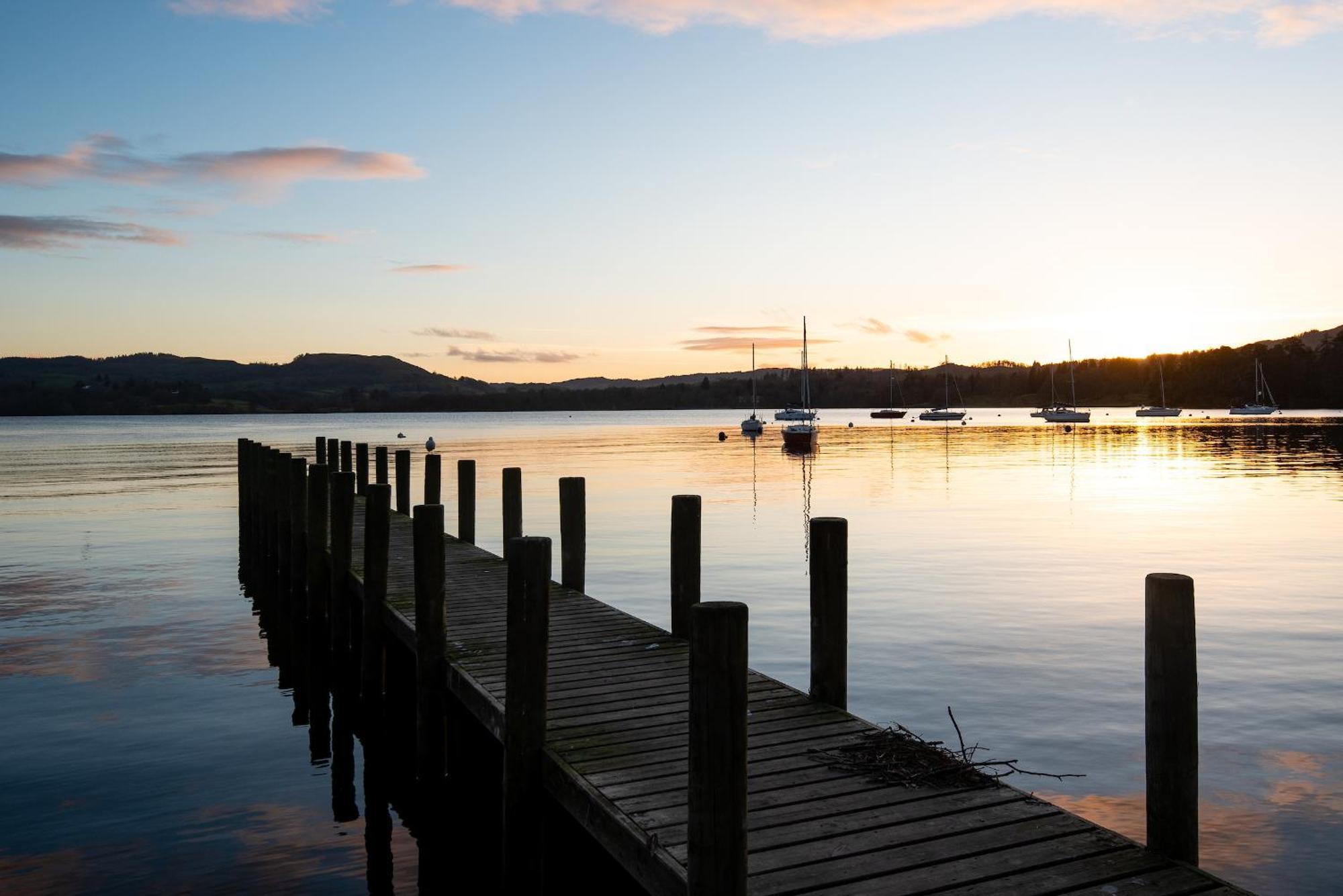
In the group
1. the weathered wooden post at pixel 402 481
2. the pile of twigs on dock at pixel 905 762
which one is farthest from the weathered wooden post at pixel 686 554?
the weathered wooden post at pixel 402 481

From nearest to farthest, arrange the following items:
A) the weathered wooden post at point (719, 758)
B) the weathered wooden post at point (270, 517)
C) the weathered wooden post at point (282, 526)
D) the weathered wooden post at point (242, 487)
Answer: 1. the weathered wooden post at point (719, 758)
2. the weathered wooden post at point (282, 526)
3. the weathered wooden post at point (270, 517)
4. the weathered wooden post at point (242, 487)

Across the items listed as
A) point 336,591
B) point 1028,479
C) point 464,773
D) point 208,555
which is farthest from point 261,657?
point 1028,479

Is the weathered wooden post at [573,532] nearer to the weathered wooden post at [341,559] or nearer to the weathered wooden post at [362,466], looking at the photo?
the weathered wooden post at [341,559]

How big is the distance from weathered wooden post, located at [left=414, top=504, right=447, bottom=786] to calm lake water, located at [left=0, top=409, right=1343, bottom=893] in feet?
2.51

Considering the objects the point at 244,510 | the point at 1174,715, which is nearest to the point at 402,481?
the point at 244,510

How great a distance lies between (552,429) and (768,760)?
13927 centimetres

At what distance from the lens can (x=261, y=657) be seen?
16984 mm

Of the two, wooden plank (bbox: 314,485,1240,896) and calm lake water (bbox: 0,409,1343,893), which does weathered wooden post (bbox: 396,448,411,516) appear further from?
wooden plank (bbox: 314,485,1240,896)

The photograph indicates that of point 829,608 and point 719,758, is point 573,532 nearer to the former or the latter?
point 829,608

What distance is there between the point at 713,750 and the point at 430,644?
18.7 feet

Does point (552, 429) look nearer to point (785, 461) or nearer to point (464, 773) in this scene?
point (785, 461)

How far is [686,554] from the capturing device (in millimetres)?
10078

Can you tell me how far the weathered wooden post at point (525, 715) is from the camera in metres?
7.24

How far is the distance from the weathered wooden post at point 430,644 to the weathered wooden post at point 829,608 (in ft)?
12.3
